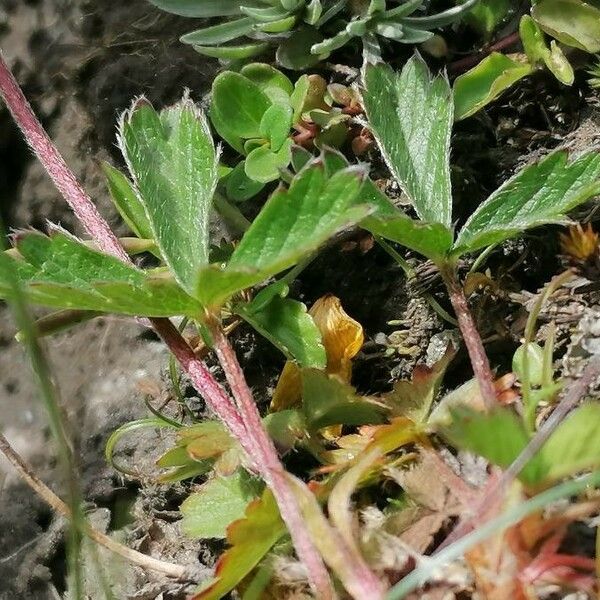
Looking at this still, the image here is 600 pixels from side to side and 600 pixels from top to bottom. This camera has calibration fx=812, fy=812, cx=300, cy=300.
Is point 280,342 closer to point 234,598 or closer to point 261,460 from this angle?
point 261,460

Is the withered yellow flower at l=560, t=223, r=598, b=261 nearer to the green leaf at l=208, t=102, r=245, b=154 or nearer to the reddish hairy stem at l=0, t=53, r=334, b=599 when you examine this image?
the reddish hairy stem at l=0, t=53, r=334, b=599

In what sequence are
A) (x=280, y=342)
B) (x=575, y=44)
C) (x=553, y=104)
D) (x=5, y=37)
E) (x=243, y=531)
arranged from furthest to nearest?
(x=5, y=37) < (x=553, y=104) < (x=575, y=44) < (x=280, y=342) < (x=243, y=531)

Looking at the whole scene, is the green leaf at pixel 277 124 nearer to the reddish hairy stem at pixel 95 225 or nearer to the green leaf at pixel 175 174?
the green leaf at pixel 175 174

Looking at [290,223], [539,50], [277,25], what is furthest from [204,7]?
[290,223]

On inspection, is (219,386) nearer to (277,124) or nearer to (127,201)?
(127,201)

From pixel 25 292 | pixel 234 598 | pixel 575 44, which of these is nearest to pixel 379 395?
pixel 234 598
